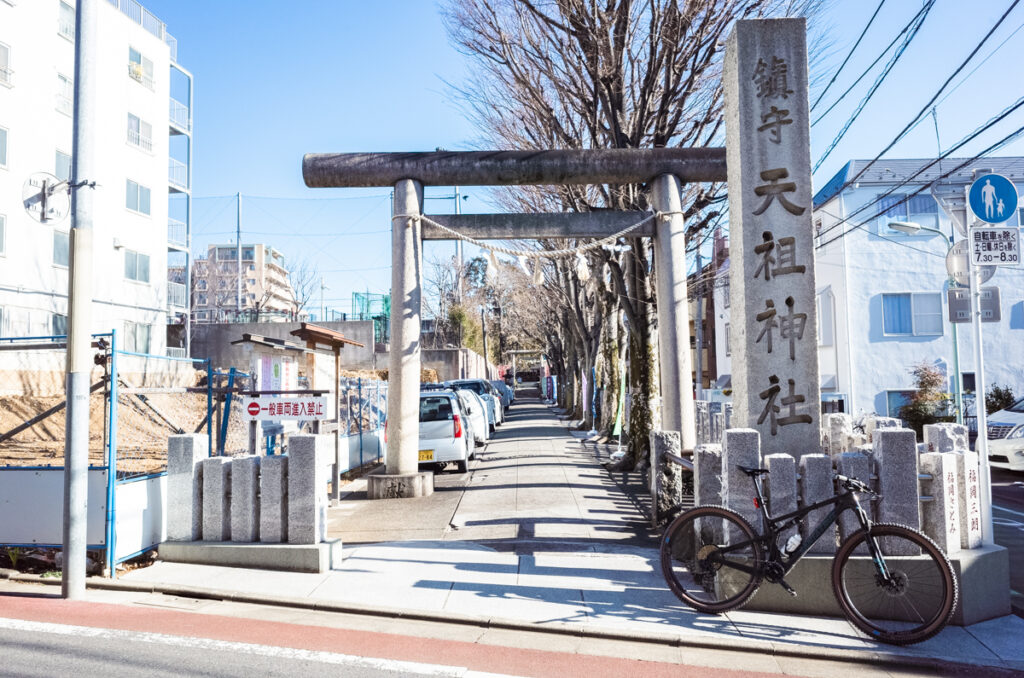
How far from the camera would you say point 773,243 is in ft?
24.1

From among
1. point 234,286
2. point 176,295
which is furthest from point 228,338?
point 234,286

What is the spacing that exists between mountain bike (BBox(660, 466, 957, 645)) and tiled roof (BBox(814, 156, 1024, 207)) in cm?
2370

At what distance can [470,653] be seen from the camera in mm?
5105

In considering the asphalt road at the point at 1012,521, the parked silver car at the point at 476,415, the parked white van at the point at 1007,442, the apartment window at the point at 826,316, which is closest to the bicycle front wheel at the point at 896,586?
the asphalt road at the point at 1012,521

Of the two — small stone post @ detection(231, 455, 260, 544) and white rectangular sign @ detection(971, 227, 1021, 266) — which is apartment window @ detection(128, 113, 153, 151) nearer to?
small stone post @ detection(231, 455, 260, 544)

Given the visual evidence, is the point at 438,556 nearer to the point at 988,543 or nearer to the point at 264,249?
the point at 988,543

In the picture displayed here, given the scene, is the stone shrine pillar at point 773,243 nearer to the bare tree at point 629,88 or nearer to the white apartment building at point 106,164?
the bare tree at point 629,88

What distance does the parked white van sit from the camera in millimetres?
14914

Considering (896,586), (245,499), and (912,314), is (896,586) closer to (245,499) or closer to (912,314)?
(245,499)

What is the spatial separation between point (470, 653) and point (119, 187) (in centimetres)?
2801

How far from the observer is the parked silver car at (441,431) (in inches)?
565

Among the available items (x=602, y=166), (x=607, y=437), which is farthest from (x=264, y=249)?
(x=602, y=166)

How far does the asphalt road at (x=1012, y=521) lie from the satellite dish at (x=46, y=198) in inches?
357

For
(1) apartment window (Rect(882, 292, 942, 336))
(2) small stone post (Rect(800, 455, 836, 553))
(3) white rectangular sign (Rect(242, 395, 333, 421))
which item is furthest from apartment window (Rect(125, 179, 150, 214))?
(1) apartment window (Rect(882, 292, 942, 336))
